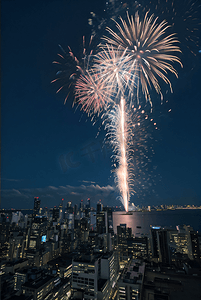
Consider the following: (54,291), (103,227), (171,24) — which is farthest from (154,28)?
(103,227)

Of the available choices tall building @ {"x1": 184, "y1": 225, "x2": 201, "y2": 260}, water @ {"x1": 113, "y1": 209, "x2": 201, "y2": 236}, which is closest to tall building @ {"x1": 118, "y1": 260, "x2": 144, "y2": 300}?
tall building @ {"x1": 184, "y1": 225, "x2": 201, "y2": 260}

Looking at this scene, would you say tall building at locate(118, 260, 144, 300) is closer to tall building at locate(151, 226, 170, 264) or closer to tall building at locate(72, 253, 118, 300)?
tall building at locate(72, 253, 118, 300)

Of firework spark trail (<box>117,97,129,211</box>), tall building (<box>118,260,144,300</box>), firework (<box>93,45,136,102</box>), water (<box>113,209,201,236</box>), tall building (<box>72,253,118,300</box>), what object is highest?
firework (<box>93,45,136,102</box>)

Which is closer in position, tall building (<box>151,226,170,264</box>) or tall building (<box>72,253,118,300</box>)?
tall building (<box>72,253,118,300</box>)

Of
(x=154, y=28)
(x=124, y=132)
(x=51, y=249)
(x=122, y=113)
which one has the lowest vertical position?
(x=51, y=249)

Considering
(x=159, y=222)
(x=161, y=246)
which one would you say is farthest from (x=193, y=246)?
(x=159, y=222)

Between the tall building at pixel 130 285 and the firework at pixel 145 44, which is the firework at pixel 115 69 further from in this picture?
the tall building at pixel 130 285

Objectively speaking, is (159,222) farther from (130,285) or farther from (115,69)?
(115,69)

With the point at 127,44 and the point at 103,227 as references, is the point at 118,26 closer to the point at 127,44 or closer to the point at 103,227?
the point at 127,44
